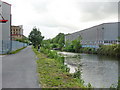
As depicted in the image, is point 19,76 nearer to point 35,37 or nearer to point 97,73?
point 97,73

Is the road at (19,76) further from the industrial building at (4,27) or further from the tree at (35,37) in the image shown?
the tree at (35,37)

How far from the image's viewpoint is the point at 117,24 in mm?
46312

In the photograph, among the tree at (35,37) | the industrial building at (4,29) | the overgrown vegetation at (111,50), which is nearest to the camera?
the industrial building at (4,29)

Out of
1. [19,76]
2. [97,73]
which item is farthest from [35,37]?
[19,76]

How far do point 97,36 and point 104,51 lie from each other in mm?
13230

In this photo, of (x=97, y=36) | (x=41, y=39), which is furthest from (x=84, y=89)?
(x=97, y=36)

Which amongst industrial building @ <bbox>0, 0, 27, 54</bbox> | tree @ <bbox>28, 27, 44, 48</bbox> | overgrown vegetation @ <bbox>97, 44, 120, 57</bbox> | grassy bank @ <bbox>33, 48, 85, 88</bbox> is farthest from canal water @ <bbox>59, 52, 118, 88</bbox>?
tree @ <bbox>28, 27, 44, 48</bbox>

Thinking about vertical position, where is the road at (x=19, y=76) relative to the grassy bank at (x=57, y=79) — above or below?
above

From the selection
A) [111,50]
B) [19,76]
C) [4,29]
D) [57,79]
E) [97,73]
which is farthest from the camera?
[111,50]

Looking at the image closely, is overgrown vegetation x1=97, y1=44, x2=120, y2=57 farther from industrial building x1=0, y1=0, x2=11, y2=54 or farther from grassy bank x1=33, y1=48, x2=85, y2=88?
grassy bank x1=33, y1=48, x2=85, y2=88

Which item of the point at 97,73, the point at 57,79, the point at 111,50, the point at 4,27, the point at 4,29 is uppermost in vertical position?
the point at 4,27

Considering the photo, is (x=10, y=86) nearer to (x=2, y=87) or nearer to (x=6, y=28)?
(x=2, y=87)

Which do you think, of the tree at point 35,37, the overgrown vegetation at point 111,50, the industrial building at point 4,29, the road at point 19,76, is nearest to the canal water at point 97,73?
the road at point 19,76

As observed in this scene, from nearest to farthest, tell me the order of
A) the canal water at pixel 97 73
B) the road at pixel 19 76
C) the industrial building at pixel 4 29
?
the road at pixel 19 76 → the canal water at pixel 97 73 → the industrial building at pixel 4 29
